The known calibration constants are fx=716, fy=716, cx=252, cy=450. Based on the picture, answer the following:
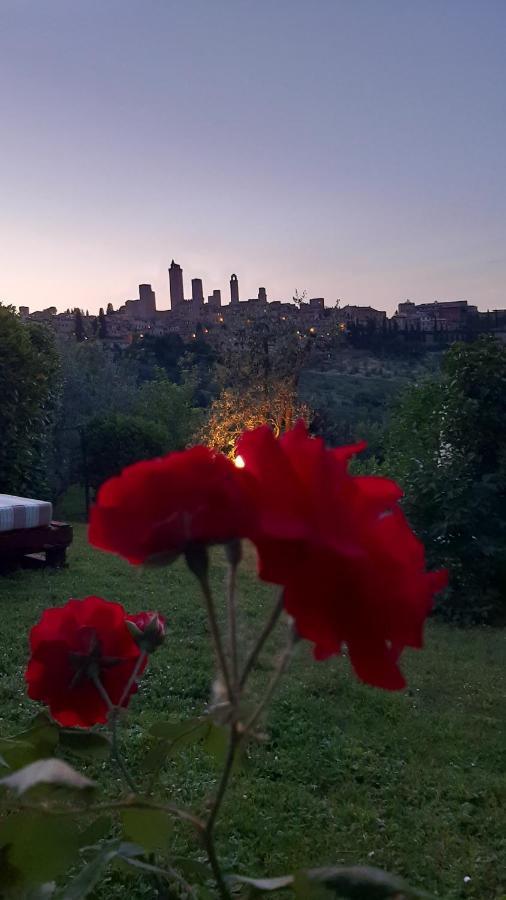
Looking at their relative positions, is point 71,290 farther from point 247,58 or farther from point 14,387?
point 247,58

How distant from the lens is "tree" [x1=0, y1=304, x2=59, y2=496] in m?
8.34

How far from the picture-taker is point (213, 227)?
1547 cm

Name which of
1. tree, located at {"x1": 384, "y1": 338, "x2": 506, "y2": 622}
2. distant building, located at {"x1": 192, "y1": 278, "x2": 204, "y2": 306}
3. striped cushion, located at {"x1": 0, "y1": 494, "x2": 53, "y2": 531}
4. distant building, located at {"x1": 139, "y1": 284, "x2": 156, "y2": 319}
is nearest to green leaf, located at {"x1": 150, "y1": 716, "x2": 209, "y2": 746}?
striped cushion, located at {"x1": 0, "y1": 494, "x2": 53, "y2": 531}

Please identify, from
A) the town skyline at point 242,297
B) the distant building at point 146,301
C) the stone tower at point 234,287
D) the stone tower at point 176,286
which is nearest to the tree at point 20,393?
the town skyline at point 242,297

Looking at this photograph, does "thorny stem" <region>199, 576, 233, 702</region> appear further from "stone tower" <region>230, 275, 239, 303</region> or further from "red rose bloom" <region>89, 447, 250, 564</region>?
"stone tower" <region>230, 275, 239, 303</region>

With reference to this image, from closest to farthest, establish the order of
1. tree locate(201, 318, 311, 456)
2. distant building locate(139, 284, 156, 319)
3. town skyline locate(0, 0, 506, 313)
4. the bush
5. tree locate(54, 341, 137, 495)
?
1. town skyline locate(0, 0, 506, 313)
2. tree locate(201, 318, 311, 456)
3. the bush
4. tree locate(54, 341, 137, 495)
5. distant building locate(139, 284, 156, 319)

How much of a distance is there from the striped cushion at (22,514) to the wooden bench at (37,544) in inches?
3.6

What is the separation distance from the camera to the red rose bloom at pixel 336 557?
401 millimetres

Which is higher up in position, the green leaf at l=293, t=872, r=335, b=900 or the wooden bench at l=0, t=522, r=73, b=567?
the green leaf at l=293, t=872, r=335, b=900

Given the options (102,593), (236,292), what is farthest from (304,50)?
(236,292)

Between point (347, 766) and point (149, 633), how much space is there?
8.44 ft

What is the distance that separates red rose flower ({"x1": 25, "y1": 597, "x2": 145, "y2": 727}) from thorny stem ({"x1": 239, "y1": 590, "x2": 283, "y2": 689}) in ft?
0.88

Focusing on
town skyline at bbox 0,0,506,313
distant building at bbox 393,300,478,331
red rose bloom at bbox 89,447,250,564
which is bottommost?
red rose bloom at bbox 89,447,250,564

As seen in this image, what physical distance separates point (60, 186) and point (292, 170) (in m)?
4.13
